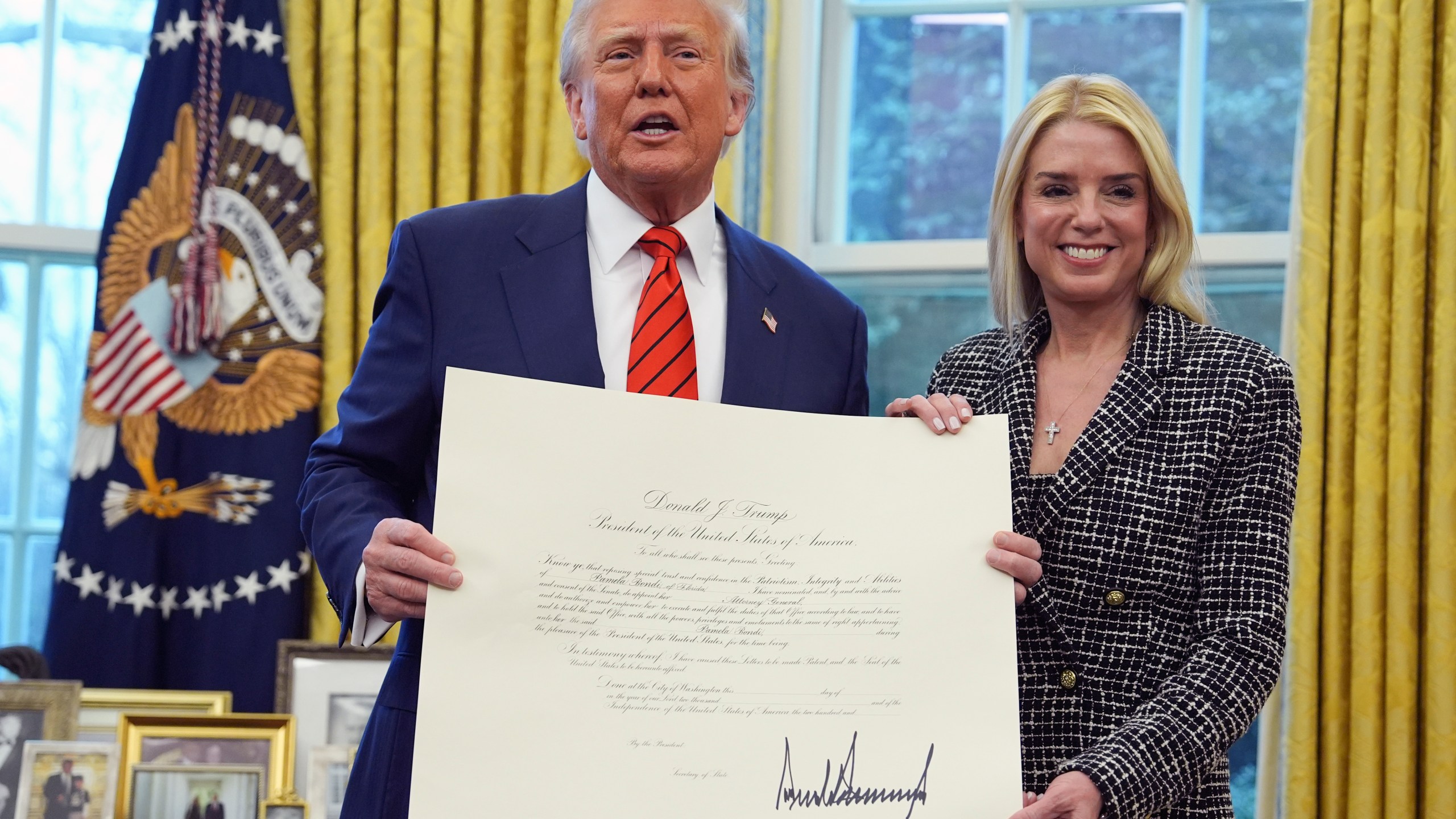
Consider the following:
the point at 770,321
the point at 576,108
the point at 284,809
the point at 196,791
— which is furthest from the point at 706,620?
the point at 196,791

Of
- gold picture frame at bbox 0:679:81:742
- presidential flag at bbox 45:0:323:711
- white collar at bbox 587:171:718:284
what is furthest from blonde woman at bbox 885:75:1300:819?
gold picture frame at bbox 0:679:81:742

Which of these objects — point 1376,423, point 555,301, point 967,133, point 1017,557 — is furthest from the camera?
point 967,133

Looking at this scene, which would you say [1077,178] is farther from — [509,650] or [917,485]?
[509,650]

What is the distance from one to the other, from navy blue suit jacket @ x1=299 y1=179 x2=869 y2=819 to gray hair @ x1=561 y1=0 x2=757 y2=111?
18cm

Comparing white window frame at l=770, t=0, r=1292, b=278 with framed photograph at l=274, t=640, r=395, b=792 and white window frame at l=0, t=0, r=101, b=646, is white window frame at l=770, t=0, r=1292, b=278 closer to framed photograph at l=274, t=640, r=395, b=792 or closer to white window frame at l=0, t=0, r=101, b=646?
framed photograph at l=274, t=640, r=395, b=792

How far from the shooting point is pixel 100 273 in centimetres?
286

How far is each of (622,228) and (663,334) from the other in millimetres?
166

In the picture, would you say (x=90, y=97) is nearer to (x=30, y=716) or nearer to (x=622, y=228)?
(x=30, y=716)

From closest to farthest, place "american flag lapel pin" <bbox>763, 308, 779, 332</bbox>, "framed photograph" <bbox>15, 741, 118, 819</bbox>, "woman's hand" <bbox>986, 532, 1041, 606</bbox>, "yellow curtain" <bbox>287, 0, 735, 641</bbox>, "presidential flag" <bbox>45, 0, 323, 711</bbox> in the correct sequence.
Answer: "woman's hand" <bbox>986, 532, 1041, 606</bbox> → "american flag lapel pin" <bbox>763, 308, 779, 332</bbox> → "framed photograph" <bbox>15, 741, 118, 819</bbox> → "presidential flag" <bbox>45, 0, 323, 711</bbox> → "yellow curtain" <bbox>287, 0, 735, 641</bbox>

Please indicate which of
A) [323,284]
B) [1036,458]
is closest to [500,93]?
[323,284]

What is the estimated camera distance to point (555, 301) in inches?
61.0

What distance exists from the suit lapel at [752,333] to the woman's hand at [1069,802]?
55 centimetres

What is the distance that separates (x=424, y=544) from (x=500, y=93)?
6.26ft

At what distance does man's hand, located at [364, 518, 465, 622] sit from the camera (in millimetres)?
1283
